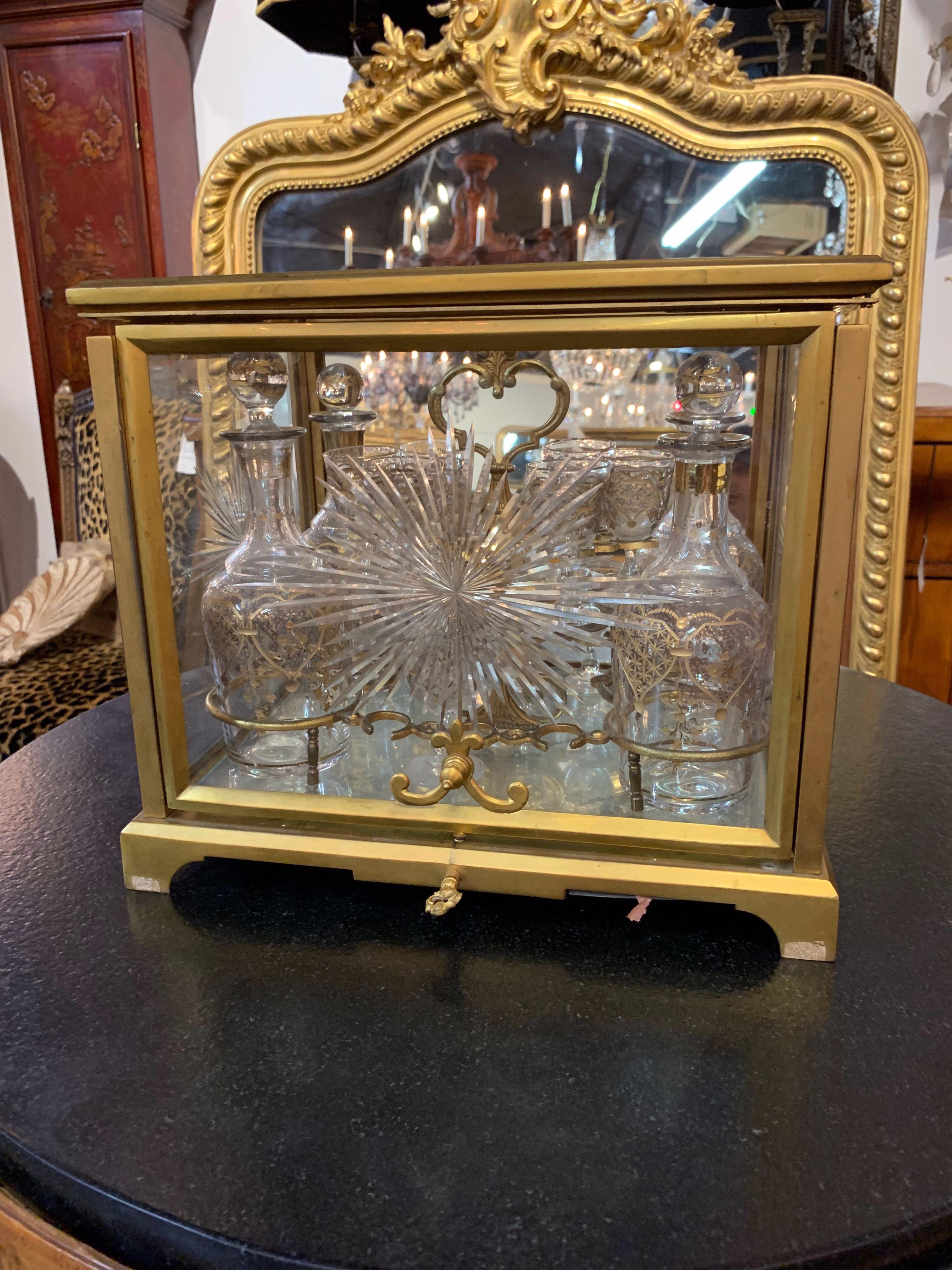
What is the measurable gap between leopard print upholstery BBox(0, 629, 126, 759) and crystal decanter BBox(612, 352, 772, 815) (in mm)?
1062

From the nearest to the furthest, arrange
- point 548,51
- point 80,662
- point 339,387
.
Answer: point 339,387 < point 548,51 < point 80,662

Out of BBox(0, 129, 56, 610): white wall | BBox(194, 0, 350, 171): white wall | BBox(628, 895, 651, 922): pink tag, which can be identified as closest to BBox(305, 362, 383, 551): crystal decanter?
BBox(628, 895, 651, 922): pink tag

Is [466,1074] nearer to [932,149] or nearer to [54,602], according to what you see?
[54,602]

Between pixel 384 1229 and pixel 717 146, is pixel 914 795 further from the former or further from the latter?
pixel 717 146

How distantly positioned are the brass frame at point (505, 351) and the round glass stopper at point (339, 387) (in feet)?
0.43

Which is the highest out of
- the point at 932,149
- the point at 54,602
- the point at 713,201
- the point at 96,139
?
→ the point at 96,139

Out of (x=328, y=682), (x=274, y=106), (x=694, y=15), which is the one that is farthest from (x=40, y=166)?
(x=328, y=682)

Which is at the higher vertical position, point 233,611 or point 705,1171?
point 233,611

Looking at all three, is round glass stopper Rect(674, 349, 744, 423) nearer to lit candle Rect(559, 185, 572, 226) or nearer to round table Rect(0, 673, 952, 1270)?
round table Rect(0, 673, 952, 1270)

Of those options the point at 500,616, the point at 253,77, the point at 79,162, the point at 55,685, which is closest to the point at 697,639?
the point at 500,616

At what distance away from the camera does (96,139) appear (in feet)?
6.17

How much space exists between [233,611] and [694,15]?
1.38m

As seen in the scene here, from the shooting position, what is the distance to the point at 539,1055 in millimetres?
467

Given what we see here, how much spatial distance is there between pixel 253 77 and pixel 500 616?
1.82 meters
